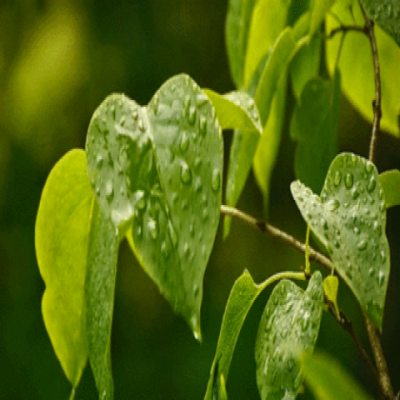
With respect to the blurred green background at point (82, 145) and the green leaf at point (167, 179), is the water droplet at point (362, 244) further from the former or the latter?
the blurred green background at point (82, 145)

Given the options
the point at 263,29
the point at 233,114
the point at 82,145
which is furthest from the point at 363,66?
the point at 82,145

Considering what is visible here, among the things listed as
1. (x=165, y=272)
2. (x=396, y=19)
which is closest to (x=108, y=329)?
(x=165, y=272)

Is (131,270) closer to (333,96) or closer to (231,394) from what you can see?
(231,394)

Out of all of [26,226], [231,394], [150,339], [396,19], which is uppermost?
[396,19]

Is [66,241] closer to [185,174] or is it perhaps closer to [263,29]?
[185,174]

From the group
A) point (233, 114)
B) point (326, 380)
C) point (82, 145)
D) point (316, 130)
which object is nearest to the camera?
point (326, 380)

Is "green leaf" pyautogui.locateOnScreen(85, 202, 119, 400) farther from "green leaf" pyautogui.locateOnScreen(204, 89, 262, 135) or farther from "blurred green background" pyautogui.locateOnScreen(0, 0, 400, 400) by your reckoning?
"blurred green background" pyautogui.locateOnScreen(0, 0, 400, 400)
